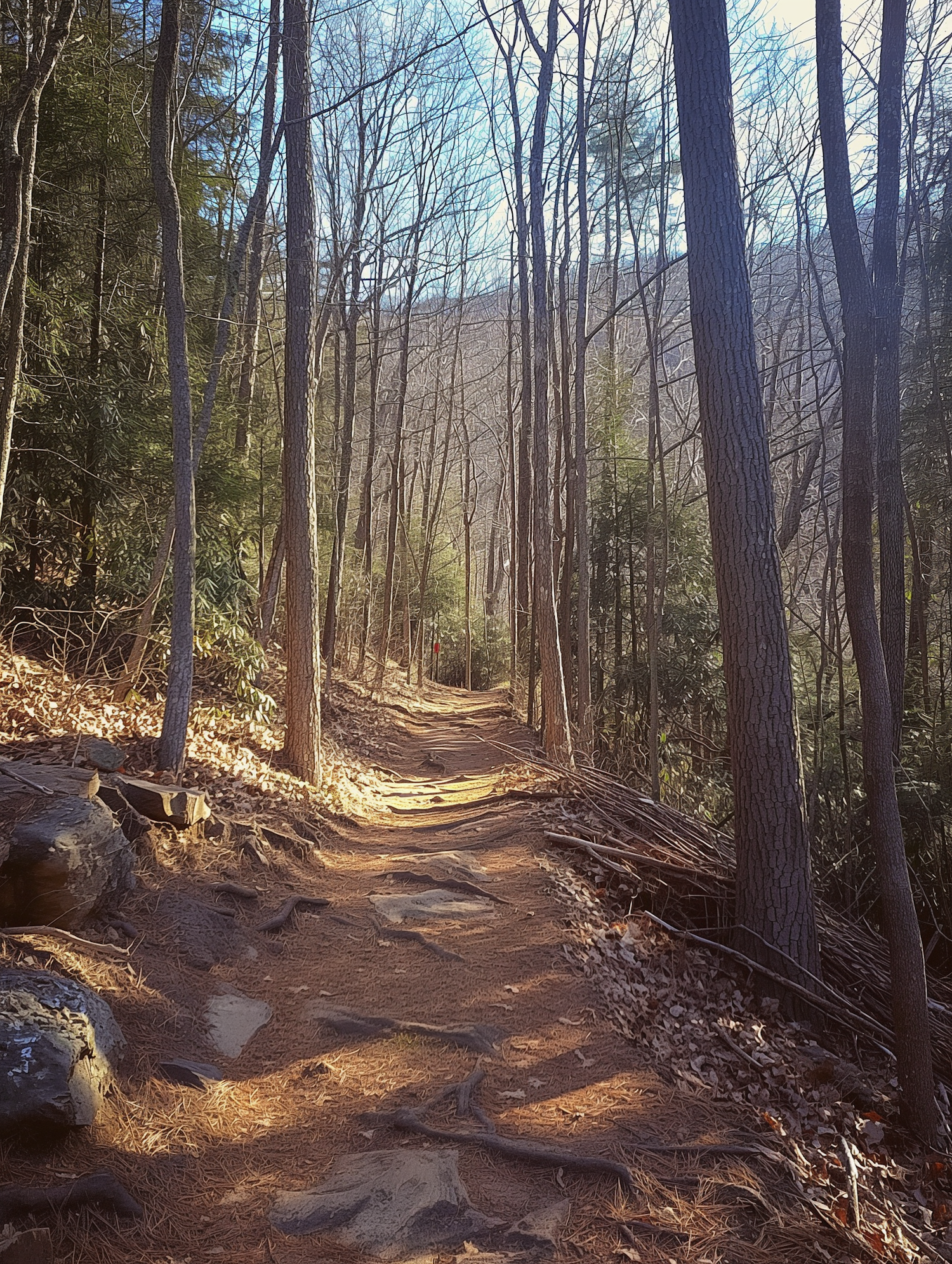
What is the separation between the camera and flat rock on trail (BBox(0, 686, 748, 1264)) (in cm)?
300

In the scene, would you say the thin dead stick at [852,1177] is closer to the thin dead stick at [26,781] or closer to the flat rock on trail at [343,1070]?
the flat rock on trail at [343,1070]

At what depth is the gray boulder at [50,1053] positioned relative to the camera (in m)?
2.93

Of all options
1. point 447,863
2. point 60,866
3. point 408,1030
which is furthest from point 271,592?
point 408,1030

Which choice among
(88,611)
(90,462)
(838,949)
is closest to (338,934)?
(838,949)

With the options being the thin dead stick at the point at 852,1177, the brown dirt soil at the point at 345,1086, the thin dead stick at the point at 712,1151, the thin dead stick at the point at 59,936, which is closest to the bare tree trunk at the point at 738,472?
the thin dead stick at the point at 852,1177

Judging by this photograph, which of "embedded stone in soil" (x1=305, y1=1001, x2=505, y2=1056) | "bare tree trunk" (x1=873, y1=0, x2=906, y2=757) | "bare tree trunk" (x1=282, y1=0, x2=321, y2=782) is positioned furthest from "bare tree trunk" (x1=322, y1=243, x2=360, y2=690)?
"embedded stone in soil" (x1=305, y1=1001, x2=505, y2=1056)

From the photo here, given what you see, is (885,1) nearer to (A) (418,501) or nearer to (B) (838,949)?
(B) (838,949)

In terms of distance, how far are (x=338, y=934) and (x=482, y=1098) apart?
7.43ft

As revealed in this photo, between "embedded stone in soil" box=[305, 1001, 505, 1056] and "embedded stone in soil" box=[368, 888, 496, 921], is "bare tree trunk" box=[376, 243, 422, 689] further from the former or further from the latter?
"embedded stone in soil" box=[305, 1001, 505, 1056]

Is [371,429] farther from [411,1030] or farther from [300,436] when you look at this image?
[411,1030]

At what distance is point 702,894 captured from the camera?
20.8ft

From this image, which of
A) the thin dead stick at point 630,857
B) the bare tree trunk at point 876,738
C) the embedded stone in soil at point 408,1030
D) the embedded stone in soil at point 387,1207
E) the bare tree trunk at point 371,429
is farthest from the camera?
the bare tree trunk at point 371,429

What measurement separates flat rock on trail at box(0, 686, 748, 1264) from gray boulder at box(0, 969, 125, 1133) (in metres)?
0.15

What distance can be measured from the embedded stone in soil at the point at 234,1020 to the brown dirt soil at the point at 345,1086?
0.06 meters
